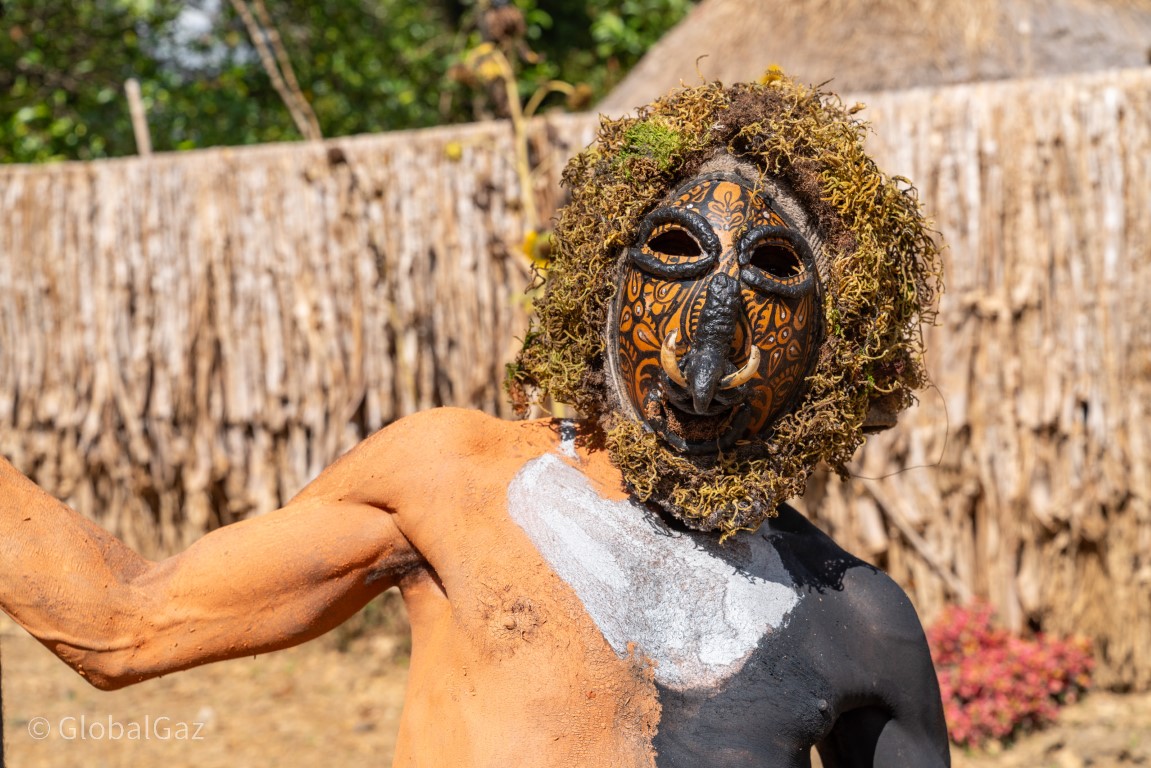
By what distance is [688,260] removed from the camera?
1703 millimetres

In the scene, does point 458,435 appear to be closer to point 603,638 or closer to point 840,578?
point 603,638

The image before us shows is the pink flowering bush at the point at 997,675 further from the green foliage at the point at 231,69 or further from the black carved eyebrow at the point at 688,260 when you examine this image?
the green foliage at the point at 231,69

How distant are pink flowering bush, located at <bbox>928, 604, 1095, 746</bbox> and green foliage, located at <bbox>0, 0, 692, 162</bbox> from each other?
15.9ft

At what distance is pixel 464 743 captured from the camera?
1.72 m

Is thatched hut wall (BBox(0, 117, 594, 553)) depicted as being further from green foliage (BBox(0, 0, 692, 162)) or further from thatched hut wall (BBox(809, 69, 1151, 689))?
green foliage (BBox(0, 0, 692, 162))

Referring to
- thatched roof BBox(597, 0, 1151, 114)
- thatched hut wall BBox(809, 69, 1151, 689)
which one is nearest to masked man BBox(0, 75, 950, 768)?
thatched hut wall BBox(809, 69, 1151, 689)

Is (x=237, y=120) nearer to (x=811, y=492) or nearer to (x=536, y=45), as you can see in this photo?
(x=536, y=45)

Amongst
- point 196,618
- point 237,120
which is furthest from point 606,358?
point 237,120

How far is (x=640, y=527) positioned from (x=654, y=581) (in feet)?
0.29

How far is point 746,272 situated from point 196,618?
982 mm

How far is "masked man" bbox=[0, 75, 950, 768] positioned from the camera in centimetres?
170

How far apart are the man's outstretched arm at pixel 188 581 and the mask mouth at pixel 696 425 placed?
47 cm

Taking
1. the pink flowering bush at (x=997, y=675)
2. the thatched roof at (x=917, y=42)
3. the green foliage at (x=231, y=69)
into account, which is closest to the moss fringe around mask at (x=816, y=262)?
the pink flowering bush at (x=997, y=675)

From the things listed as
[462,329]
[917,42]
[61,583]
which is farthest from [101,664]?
[917,42]
